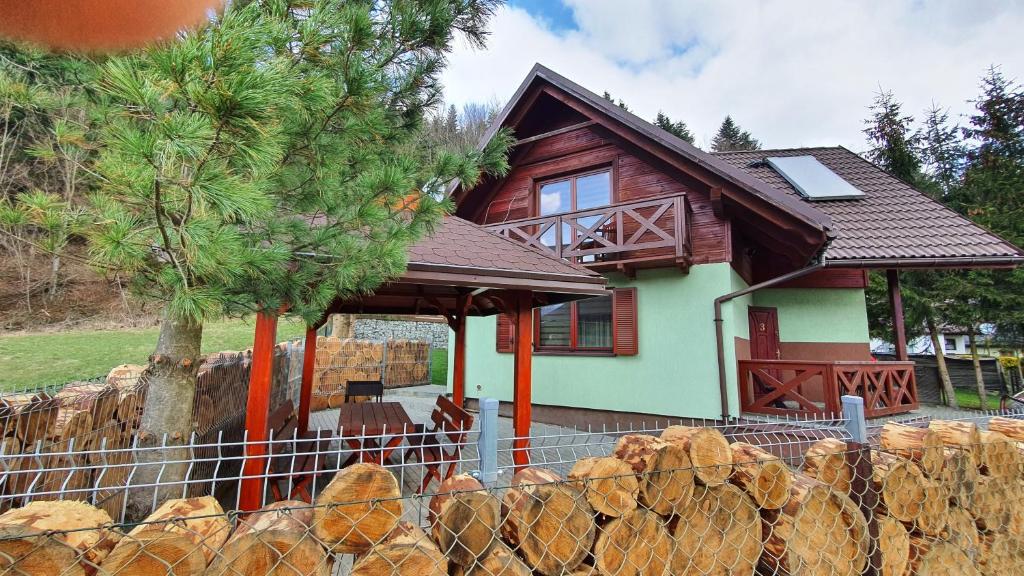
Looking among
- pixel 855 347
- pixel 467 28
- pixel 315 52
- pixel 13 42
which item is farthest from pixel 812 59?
pixel 13 42

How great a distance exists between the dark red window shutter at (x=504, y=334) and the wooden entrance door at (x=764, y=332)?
15.2 ft

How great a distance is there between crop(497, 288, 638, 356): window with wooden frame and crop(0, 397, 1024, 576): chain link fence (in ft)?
15.8

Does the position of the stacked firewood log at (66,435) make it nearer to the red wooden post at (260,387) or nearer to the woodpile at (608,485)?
the red wooden post at (260,387)

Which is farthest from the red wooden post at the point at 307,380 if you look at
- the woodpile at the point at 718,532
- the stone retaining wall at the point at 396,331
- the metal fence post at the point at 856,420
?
the stone retaining wall at the point at 396,331

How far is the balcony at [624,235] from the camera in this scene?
6.72m

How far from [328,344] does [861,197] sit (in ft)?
42.0

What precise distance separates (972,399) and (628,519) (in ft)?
57.1

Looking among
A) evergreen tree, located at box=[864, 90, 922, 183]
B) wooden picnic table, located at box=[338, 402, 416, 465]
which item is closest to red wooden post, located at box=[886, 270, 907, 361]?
wooden picnic table, located at box=[338, 402, 416, 465]

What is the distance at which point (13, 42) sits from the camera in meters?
1.24

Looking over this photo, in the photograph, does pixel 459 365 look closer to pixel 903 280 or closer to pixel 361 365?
pixel 361 365

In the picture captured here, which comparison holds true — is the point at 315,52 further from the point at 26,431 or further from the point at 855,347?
the point at 855,347

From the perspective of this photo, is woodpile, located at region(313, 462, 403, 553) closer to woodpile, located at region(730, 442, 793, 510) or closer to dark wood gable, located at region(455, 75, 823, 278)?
woodpile, located at region(730, 442, 793, 510)

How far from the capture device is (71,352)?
1212 cm

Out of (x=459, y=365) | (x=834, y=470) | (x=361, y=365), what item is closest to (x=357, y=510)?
(x=834, y=470)
